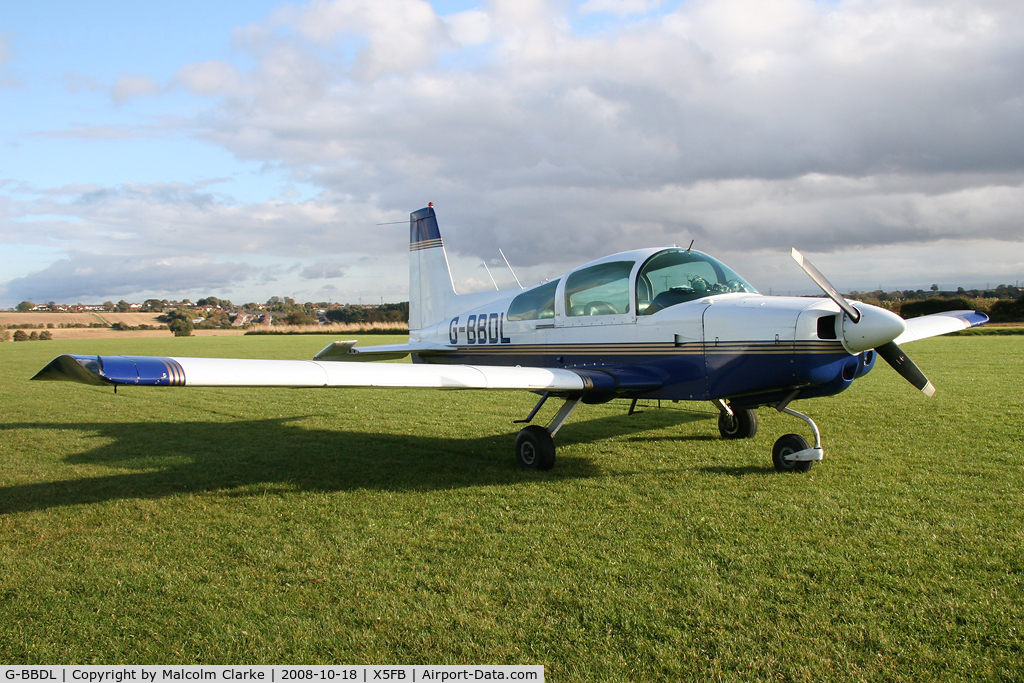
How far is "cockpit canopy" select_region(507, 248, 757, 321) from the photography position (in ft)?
21.2

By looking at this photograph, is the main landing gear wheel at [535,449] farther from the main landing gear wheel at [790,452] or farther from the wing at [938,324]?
the wing at [938,324]

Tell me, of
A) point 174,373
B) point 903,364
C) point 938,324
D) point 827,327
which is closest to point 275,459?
point 174,373

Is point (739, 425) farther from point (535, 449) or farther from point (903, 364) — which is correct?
point (535, 449)

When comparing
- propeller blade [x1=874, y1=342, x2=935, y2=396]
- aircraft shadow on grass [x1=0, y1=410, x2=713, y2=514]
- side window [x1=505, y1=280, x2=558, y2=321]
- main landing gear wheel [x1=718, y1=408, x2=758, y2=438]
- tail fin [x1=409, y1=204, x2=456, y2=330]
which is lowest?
aircraft shadow on grass [x1=0, y1=410, x2=713, y2=514]

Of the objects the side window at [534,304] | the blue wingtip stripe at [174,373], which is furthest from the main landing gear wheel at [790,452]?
the blue wingtip stripe at [174,373]

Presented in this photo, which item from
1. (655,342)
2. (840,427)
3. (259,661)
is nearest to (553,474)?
(655,342)

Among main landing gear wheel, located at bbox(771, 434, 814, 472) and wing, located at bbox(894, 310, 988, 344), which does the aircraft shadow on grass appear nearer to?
main landing gear wheel, located at bbox(771, 434, 814, 472)

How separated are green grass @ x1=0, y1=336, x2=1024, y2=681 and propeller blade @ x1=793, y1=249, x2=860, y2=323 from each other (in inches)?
59.6

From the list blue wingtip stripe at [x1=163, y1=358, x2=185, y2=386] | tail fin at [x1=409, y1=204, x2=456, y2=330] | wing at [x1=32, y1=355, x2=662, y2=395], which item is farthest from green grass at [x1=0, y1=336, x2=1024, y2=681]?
tail fin at [x1=409, y1=204, x2=456, y2=330]

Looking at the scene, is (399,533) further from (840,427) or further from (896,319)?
(840,427)

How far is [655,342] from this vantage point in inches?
252

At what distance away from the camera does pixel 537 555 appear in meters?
3.92

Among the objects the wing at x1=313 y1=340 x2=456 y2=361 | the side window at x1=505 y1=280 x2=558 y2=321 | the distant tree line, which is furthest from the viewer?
the distant tree line

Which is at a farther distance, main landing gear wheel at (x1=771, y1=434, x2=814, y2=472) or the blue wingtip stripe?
main landing gear wheel at (x1=771, y1=434, x2=814, y2=472)
